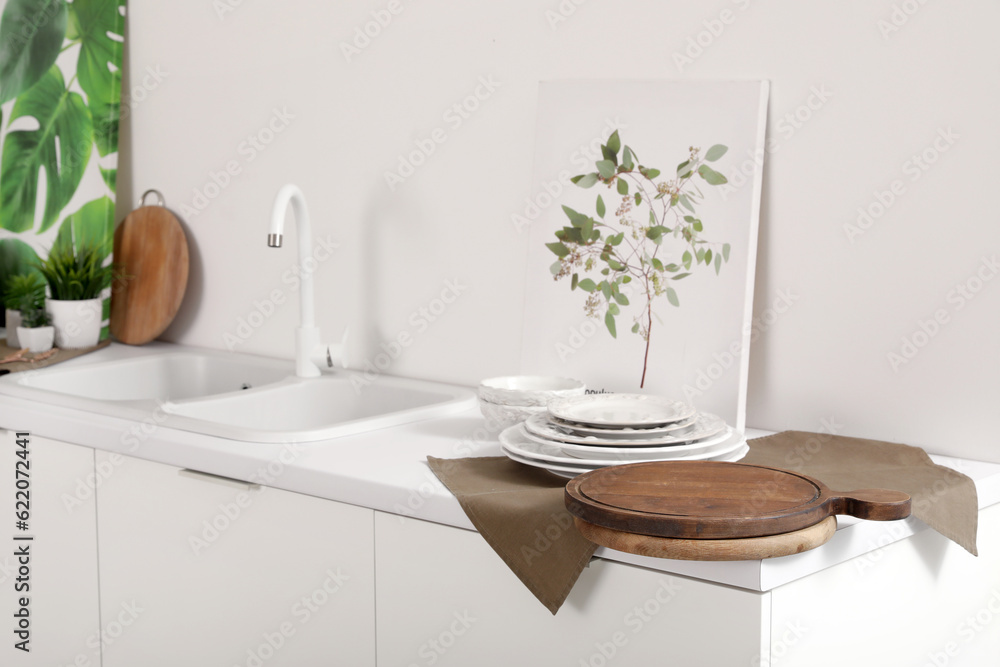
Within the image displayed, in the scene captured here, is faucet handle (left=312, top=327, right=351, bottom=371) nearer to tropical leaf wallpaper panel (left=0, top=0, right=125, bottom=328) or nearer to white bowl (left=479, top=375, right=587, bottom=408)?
white bowl (left=479, top=375, right=587, bottom=408)

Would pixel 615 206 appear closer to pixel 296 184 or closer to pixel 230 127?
pixel 296 184

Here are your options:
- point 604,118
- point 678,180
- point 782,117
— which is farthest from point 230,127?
point 782,117

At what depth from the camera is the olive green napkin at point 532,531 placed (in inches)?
40.6

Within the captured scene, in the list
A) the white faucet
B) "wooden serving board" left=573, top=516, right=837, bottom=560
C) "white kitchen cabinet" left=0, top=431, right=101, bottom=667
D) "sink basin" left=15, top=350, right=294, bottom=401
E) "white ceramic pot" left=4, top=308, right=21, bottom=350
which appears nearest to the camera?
"wooden serving board" left=573, top=516, right=837, bottom=560

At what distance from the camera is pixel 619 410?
4.33 feet

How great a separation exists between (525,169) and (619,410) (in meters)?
0.54

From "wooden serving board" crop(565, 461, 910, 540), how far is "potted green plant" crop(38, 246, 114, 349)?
57.2 inches

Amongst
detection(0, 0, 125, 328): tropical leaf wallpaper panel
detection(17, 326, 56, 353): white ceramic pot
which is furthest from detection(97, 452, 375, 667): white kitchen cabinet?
detection(0, 0, 125, 328): tropical leaf wallpaper panel

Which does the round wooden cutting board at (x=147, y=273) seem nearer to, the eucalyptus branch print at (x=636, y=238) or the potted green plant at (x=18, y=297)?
the potted green plant at (x=18, y=297)

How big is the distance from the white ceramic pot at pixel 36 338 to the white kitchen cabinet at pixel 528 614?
1214 mm

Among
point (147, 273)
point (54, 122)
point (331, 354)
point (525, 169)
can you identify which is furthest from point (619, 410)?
point (54, 122)

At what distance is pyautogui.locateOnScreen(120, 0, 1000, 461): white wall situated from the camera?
1.31m

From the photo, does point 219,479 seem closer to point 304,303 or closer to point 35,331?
point 304,303

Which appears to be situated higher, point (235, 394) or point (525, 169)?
point (525, 169)
